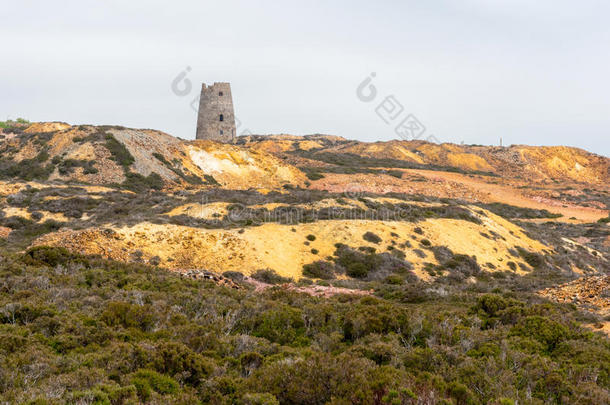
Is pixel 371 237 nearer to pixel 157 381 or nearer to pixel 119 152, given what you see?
pixel 157 381

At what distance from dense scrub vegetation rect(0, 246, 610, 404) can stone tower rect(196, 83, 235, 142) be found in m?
55.8

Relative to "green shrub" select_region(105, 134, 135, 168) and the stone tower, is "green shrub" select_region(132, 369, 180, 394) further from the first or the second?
the stone tower

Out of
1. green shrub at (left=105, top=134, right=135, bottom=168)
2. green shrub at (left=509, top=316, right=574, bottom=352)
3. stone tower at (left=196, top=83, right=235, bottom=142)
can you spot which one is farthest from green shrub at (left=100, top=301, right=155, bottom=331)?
stone tower at (left=196, top=83, right=235, bottom=142)

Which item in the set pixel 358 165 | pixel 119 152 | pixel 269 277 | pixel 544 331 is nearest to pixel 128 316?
pixel 544 331

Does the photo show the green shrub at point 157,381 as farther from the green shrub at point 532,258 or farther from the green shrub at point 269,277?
the green shrub at point 532,258

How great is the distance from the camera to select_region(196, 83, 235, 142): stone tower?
228ft

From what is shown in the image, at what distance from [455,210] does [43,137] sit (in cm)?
4764

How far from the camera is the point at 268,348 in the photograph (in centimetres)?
1021

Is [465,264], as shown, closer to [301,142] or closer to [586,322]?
[586,322]

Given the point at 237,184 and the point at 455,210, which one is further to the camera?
the point at 237,184

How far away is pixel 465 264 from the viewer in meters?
27.0

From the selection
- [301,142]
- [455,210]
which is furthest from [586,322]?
[301,142]

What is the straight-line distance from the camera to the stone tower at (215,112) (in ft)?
228

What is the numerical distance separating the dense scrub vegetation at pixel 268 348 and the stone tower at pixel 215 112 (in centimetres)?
5579
